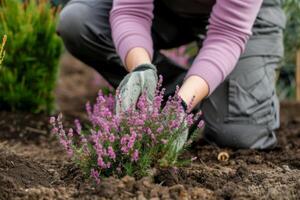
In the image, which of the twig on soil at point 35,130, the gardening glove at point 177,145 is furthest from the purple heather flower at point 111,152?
the twig on soil at point 35,130

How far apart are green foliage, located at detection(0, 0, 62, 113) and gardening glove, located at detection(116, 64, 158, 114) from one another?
5.66ft

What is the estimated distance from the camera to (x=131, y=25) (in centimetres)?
298

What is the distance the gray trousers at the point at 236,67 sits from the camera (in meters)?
3.58

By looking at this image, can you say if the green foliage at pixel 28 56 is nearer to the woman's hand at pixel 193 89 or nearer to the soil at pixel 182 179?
the soil at pixel 182 179

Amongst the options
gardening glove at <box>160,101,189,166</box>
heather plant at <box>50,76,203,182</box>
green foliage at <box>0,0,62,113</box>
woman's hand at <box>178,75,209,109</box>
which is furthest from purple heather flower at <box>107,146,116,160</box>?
green foliage at <box>0,0,62,113</box>

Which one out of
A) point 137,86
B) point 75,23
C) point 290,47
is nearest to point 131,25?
point 137,86

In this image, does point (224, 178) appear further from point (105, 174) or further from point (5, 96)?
point (5, 96)

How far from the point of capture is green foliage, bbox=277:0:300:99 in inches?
180

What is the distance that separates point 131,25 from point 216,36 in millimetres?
367

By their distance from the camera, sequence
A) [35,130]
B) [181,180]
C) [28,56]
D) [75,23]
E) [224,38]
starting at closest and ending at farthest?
[181,180] < [224,38] < [75,23] < [35,130] < [28,56]

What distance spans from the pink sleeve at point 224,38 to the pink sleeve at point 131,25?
0.82 feet

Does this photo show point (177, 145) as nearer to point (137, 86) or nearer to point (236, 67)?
point (137, 86)

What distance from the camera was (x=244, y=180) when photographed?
8.39 ft

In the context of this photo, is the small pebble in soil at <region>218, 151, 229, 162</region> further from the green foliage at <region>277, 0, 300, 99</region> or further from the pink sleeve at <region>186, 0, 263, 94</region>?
the green foliage at <region>277, 0, 300, 99</region>
